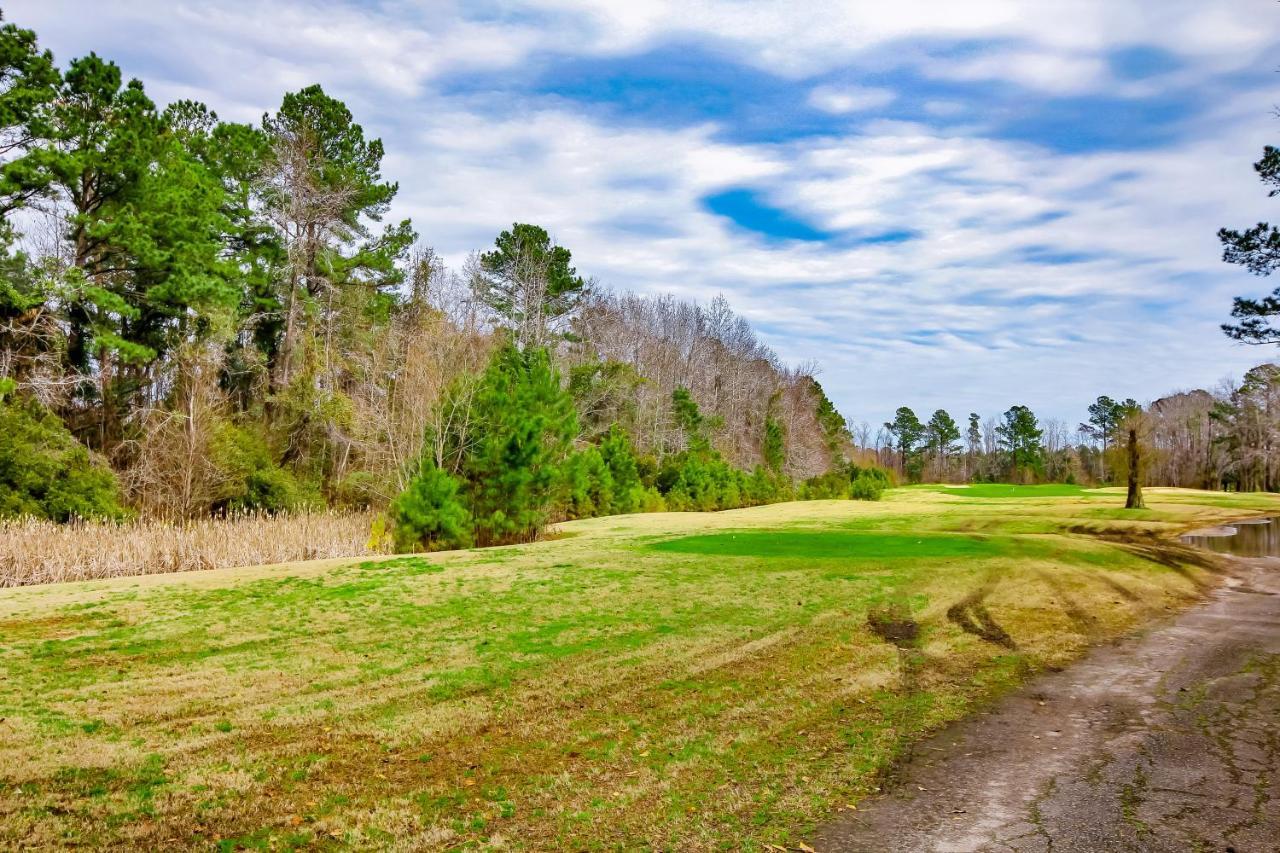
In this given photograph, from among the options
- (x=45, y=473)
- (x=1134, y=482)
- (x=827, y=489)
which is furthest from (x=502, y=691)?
(x=827, y=489)

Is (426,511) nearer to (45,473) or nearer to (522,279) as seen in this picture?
(45,473)

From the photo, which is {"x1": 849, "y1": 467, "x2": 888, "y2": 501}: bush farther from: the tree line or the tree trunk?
the tree trunk

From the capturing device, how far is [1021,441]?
102938 mm

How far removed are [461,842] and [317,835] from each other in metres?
0.80

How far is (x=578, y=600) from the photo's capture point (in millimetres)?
11484

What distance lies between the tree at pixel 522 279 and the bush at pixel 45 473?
2478 cm

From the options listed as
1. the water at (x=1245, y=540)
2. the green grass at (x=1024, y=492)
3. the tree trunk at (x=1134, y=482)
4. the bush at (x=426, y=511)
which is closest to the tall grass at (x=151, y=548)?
the bush at (x=426, y=511)

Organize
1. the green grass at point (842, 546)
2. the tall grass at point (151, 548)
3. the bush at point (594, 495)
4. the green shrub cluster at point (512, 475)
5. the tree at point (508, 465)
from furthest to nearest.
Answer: the bush at point (594, 495) < the tree at point (508, 465) < the green shrub cluster at point (512, 475) < the green grass at point (842, 546) < the tall grass at point (151, 548)

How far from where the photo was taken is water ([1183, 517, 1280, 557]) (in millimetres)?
21500

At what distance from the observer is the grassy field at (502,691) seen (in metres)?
4.59

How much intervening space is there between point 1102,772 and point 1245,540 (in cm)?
2491

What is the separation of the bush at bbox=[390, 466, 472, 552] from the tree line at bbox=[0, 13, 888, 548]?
6cm

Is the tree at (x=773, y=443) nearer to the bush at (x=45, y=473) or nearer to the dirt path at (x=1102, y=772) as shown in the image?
the bush at (x=45, y=473)

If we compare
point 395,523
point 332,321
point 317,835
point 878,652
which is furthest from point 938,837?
point 332,321
